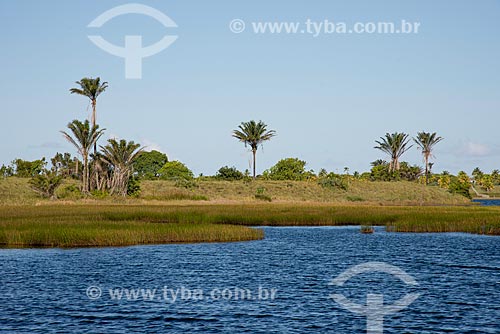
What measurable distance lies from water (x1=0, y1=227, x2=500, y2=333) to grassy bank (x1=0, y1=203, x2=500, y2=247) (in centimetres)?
200

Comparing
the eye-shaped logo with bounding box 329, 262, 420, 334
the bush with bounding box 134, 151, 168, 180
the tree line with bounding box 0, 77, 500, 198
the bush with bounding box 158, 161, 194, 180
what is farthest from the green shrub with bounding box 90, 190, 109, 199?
the bush with bounding box 134, 151, 168, 180

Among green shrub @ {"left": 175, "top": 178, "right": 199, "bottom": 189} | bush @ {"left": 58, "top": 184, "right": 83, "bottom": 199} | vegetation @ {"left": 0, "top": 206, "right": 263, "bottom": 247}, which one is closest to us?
vegetation @ {"left": 0, "top": 206, "right": 263, "bottom": 247}

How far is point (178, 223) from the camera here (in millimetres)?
52531

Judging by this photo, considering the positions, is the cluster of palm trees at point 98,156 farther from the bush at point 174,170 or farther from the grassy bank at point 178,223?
the bush at point 174,170

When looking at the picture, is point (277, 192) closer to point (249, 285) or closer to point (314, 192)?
point (314, 192)

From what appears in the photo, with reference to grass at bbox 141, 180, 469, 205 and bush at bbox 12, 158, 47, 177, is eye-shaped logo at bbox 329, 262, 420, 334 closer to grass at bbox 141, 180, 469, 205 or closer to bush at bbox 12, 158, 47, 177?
grass at bbox 141, 180, 469, 205

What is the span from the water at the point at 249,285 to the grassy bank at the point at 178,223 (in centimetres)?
200

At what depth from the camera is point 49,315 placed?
22.7 metres

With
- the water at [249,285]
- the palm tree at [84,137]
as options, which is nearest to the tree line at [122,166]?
the palm tree at [84,137]

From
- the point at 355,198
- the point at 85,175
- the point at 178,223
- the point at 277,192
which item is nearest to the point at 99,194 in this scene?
the point at 85,175

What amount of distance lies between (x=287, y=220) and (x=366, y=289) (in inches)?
1371

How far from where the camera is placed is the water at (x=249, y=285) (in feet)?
71.3

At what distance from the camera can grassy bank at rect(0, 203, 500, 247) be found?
41.6 meters

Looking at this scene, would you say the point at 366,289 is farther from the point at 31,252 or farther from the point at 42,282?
the point at 31,252
